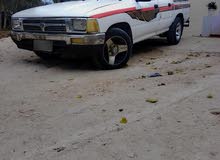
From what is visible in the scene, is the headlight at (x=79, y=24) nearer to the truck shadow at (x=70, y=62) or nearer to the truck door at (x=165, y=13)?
the truck shadow at (x=70, y=62)

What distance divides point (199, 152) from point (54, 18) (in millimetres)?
3917

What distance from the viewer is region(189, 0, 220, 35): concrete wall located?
39.8 ft

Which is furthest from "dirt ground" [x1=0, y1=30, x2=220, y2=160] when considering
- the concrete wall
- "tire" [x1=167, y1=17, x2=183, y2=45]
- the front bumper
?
the concrete wall

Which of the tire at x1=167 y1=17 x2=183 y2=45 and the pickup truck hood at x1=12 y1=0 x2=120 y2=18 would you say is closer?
the pickup truck hood at x1=12 y1=0 x2=120 y2=18

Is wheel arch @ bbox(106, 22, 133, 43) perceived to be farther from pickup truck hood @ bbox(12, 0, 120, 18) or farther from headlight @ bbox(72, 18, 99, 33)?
headlight @ bbox(72, 18, 99, 33)

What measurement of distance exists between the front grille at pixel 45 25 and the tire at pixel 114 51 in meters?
0.76

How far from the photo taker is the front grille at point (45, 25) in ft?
20.5

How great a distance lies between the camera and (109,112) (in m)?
4.21

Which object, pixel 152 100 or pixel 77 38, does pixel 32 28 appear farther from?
pixel 152 100

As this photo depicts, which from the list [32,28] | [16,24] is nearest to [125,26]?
[32,28]

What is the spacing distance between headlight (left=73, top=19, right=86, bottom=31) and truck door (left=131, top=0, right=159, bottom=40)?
4.30ft

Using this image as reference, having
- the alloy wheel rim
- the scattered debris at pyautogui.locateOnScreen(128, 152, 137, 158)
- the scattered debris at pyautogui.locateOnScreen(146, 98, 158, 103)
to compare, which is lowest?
the scattered debris at pyautogui.locateOnScreen(128, 152, 137, 158)

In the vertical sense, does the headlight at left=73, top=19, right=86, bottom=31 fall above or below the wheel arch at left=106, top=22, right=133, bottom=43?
above

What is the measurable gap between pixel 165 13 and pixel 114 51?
233cm
